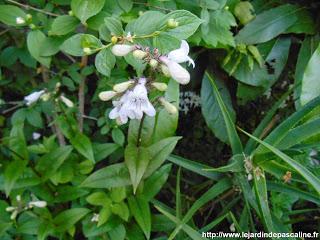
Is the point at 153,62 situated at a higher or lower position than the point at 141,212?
higher

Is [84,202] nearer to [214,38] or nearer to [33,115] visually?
[33,115]

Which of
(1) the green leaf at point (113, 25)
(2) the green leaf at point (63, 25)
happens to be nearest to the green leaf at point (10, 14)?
(2) the green leaf at point (63, 25)

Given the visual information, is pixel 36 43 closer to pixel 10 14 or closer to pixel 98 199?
pixel 10 14

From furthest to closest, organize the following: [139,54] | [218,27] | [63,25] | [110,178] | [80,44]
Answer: [218,27], [110,178], [63,25], [80,44], [139,54]

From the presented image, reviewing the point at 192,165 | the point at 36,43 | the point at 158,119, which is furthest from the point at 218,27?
the point at 36,43

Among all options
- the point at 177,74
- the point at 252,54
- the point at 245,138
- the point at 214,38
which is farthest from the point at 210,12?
the point at 245,138

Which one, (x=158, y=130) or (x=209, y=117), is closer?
(x=158, y=130)
